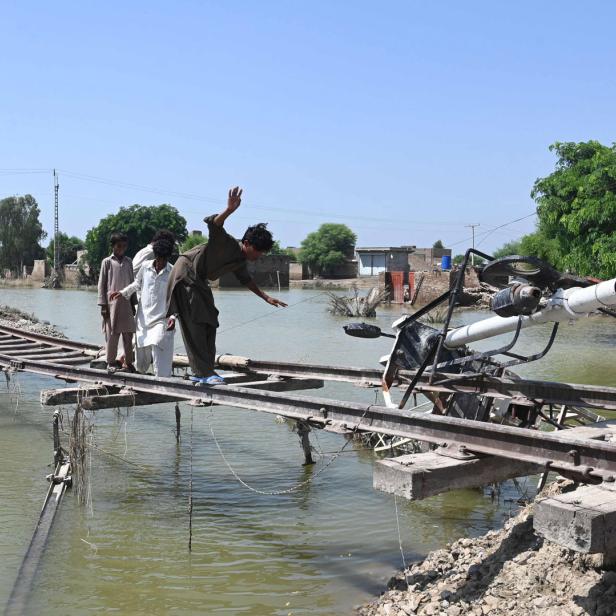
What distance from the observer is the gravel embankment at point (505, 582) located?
12.4 ft

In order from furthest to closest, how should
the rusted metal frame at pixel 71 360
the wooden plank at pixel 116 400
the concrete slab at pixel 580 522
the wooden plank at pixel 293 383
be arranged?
Result: the rusted metal frame at pixel 71 360
the wooden plank at pixel 293 383
the wooden plank at pixel 116 400
the concrete slab at pixel 580 522

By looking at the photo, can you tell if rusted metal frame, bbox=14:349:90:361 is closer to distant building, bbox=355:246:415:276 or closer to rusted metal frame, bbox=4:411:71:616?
rusted metal frame, bbox=4:411:71:616

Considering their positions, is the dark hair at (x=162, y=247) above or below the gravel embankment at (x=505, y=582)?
above

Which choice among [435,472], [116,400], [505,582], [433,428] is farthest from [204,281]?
[505,582]

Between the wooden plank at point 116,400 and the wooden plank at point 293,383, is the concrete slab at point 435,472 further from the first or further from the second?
the wooden plank at point 293,383

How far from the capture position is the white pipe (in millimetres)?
4816

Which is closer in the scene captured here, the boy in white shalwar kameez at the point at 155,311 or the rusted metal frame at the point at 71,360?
the boy in white shalwar kameez at the point at 155,311

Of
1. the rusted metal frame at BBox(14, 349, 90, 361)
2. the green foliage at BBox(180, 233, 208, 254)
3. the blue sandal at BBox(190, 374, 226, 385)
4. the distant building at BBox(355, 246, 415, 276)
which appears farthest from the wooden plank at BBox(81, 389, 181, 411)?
the distant building at BBox(355, 246, 415, 276)

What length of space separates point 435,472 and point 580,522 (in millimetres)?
826

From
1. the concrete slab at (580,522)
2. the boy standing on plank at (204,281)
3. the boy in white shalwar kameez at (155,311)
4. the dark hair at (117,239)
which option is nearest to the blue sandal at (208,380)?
the boy standing on plank at (204,281)

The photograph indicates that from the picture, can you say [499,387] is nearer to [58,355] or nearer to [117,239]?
[117,239]

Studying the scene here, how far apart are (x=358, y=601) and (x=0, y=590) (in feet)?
7.82

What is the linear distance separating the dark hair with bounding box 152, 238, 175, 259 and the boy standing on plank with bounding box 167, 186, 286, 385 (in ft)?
3.76

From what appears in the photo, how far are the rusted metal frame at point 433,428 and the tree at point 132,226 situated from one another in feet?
203
